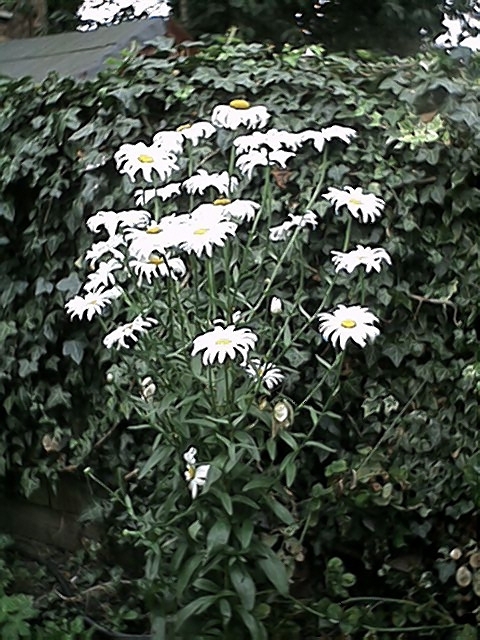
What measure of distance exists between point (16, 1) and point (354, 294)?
12.6 ft

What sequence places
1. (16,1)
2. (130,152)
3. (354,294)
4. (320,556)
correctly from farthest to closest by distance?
(16,1) → (320,556) → (354,294) → (130,152)

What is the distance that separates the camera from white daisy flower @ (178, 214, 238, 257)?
1.99 metres

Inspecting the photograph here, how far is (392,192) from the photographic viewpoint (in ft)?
9.02

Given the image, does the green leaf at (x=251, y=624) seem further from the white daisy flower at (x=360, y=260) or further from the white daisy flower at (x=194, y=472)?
the white daisy flower at (x=360, y=260)

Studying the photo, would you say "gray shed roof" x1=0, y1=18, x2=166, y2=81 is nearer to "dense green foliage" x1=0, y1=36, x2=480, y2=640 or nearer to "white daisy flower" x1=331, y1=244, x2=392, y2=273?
"dense green foliage" x1=0, y1=36, x2=480, y2=640

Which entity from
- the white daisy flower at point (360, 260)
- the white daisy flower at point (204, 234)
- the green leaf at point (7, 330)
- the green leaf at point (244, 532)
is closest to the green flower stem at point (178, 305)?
the white daisy flower at point (204, 234)

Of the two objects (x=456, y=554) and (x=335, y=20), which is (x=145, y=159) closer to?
(x=456, y=554)

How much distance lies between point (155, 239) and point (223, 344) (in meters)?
0.31

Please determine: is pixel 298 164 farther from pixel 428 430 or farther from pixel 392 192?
pixel 428 430

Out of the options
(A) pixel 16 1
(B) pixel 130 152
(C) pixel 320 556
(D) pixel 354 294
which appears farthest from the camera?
(A) pixel 16 1

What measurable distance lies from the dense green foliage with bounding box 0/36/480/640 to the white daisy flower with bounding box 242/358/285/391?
14 centimetres

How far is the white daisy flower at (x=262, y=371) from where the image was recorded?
86.9 inches

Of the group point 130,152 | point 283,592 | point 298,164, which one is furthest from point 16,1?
point 283,592

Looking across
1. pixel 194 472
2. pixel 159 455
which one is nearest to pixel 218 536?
pixel 194 472
